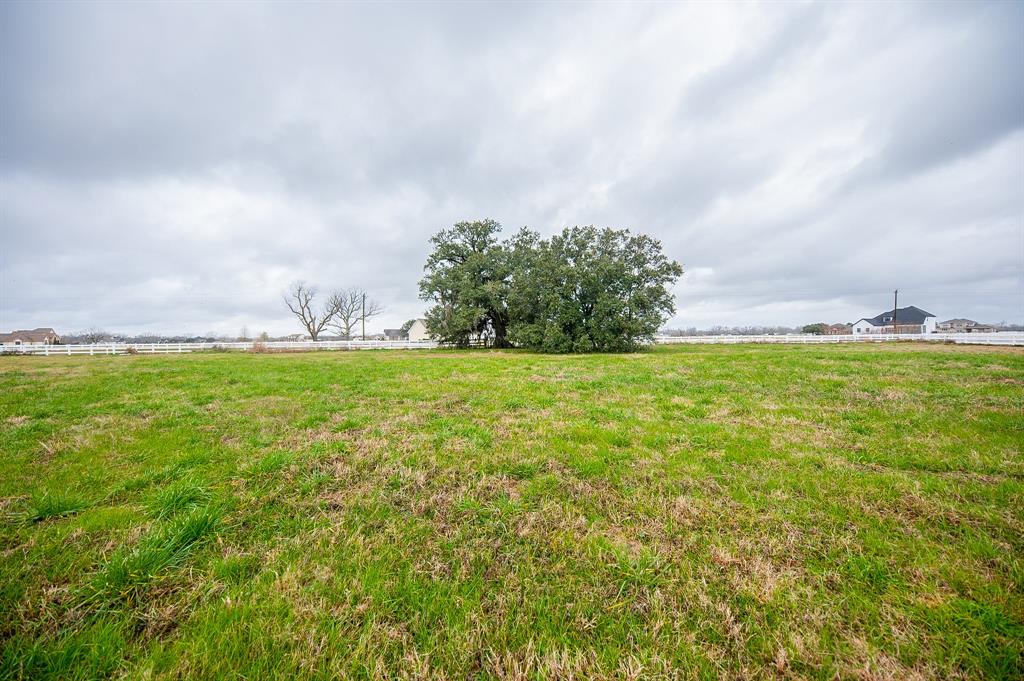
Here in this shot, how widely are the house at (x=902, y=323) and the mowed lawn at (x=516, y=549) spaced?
7389 centimetres

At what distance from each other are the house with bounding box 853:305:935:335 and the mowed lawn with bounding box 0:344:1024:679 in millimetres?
73887

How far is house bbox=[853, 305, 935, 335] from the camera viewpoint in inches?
2248

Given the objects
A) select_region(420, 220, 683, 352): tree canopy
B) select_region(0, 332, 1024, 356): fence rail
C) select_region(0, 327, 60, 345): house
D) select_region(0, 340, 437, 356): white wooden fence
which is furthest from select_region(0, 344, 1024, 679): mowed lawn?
select_region(0, 327, 60, 345): house

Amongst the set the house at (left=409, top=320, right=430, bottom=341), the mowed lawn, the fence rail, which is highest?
the house at (left=409, top=320, right=430, bottom=341)

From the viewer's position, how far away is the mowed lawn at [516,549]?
1927mm

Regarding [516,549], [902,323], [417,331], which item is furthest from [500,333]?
[902,323]

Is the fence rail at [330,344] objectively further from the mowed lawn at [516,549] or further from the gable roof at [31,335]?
the gable roof at [31,335]

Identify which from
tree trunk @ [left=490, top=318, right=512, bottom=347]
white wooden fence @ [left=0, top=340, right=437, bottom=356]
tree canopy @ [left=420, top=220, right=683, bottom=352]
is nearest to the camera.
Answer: tree canopy @ [left=420, top=220, right=683, bottom=352]

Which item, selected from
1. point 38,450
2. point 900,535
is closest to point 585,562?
point 900,535

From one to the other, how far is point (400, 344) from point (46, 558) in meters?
38.0

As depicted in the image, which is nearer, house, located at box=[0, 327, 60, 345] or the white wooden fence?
the white wooden fence

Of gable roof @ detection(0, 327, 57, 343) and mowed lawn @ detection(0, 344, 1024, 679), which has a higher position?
gable roof @ detection(0, 327, 57, 343)

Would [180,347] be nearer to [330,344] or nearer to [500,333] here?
[330,344]

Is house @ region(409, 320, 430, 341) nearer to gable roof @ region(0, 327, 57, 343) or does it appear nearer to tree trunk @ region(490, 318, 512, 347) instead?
tree trunk @ region(490, 318, 512, 347)
